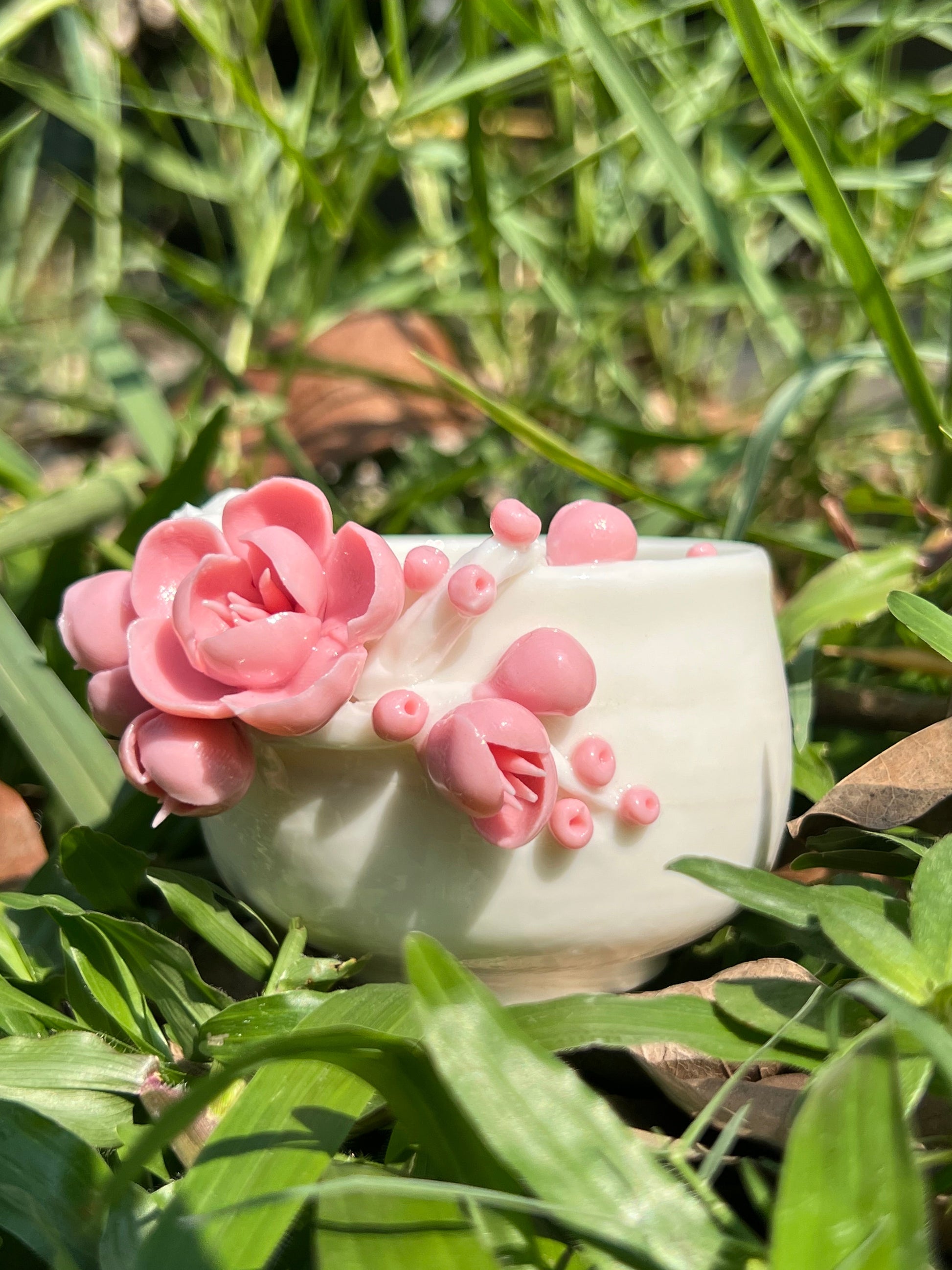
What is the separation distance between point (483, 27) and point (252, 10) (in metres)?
0.27

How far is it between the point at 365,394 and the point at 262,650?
2.22ft

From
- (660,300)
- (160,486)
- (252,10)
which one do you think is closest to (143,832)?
(160,486)

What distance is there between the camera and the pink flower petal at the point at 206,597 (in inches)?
14.2

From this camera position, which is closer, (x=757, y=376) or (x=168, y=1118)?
(x=168, y=1118)

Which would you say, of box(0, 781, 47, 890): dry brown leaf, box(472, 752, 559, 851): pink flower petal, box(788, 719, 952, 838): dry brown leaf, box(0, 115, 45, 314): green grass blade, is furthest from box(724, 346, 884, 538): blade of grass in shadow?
box(0, 115, 45, 314): green grass blade

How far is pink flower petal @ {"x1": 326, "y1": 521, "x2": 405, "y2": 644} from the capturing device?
1.19ft

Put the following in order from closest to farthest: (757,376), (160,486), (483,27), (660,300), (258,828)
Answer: (258,828)
(160,486)
(483,27)
(660,300)
(757,376)

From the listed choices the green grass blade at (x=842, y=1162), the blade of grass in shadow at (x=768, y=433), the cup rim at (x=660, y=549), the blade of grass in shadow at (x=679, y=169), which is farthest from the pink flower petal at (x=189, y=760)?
the blade of grass in shadow at (x=679, y=169)

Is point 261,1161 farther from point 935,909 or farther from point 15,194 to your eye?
point 15,194

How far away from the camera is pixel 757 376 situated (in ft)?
4.59

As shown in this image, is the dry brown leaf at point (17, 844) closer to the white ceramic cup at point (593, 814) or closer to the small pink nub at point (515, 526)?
the white ceramic cup at point (593, 814)

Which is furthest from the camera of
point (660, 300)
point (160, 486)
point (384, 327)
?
point (384, 327)

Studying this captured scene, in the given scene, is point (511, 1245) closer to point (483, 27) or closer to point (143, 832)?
point (143, 832)

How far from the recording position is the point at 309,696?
0.35 metres
